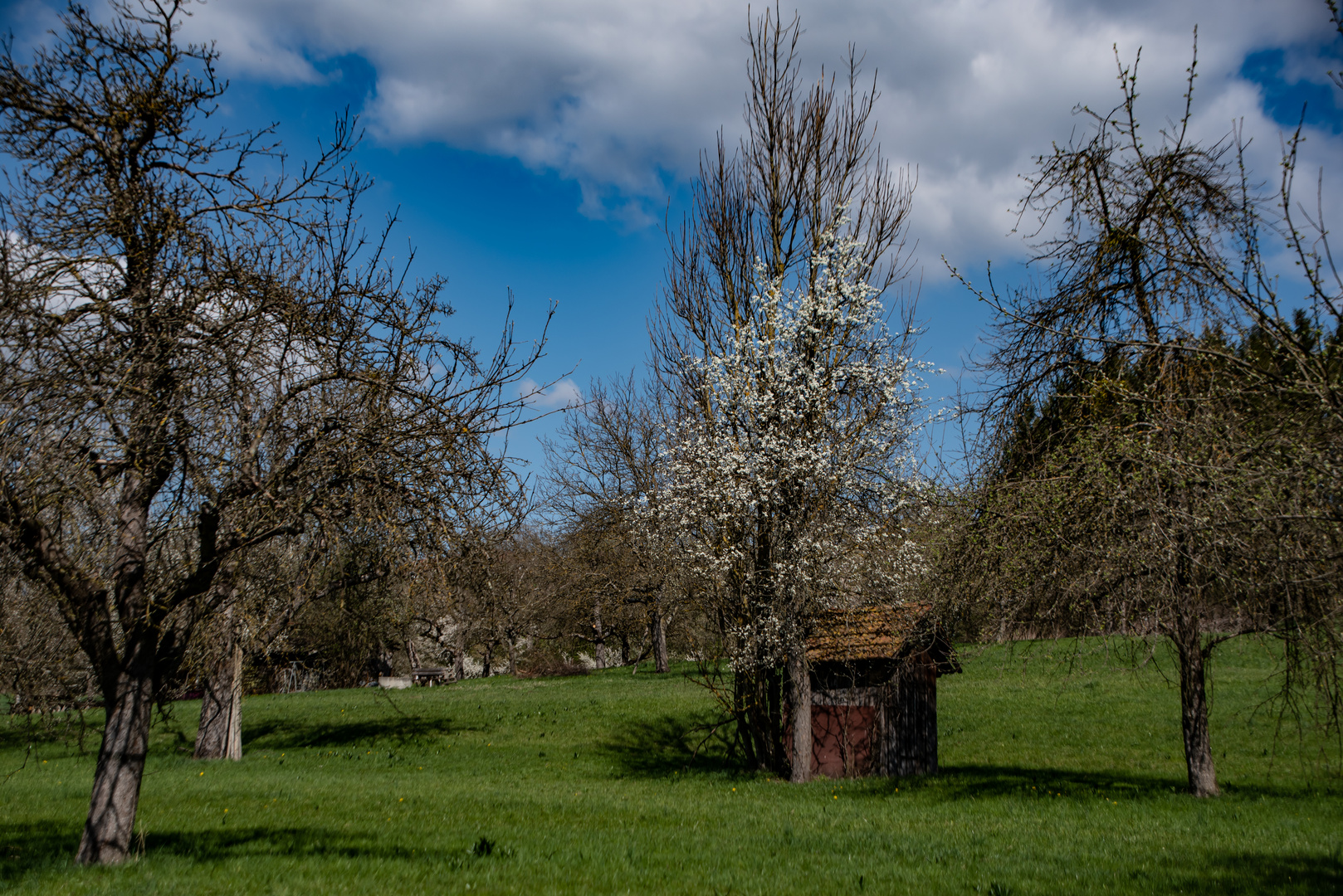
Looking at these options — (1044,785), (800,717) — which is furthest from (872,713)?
(1044,785)

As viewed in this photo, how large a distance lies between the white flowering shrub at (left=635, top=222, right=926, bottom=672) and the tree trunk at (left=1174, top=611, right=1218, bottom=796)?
426 cm

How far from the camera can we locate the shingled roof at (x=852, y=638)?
47.2ft

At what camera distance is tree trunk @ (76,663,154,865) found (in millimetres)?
6715

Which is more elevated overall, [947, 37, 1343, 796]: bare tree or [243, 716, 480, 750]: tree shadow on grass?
[947, 37, 1343, 796]: bare tree

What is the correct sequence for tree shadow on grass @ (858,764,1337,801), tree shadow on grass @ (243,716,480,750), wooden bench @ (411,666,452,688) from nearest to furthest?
1. tree shadow on grass @ (858,764,1337,801)
2. tree shadow on grass @ (243,716,480,750)
3. wooden bench @ (411,666,452,688)

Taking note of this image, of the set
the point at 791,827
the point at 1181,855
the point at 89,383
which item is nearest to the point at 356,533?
the point at 89,383

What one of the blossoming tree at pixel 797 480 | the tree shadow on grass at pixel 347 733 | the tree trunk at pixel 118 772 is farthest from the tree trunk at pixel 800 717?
the tree trunk at pixel 118 772

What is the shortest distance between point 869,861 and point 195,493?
22.2 feet

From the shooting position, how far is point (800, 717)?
47.2ft

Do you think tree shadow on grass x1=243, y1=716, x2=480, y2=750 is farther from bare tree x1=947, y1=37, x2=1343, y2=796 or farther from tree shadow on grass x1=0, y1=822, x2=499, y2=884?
bare tree x1=947, y1=37, x2=1343, y2=796

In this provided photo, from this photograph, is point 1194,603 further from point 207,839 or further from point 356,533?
point 207,839

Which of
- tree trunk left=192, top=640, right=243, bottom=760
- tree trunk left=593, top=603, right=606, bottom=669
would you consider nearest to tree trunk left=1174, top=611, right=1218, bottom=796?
tree trunk left=192, top=640, right=243, bottom=760

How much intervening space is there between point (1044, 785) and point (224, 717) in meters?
16.1

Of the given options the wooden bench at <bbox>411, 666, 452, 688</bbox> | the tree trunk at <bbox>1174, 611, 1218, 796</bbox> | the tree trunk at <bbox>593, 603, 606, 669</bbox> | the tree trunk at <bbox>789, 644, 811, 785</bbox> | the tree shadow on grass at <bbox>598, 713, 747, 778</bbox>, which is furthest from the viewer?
the wooden bench at <bbox>411, 666, 452, 688</bbox>
